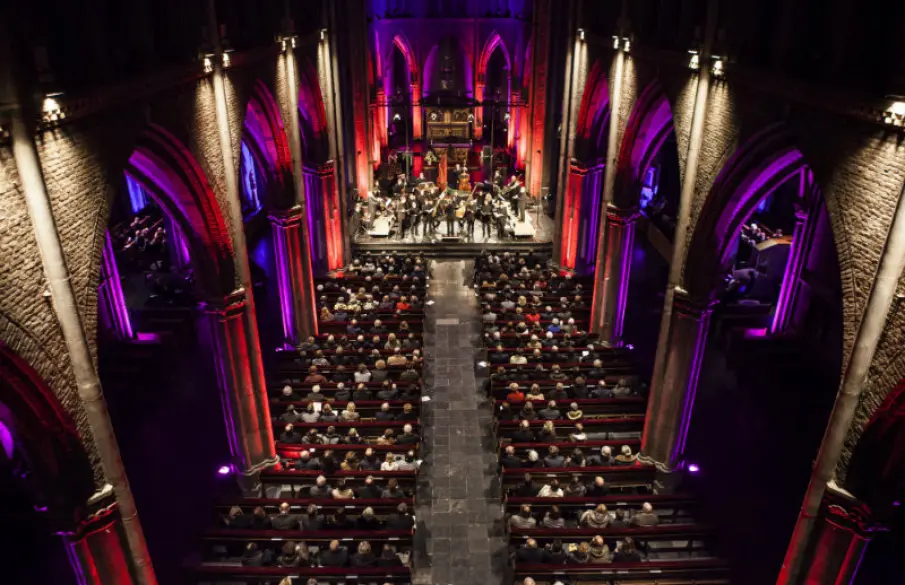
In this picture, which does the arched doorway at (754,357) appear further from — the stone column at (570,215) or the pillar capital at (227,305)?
the pillar capital at (227,305)

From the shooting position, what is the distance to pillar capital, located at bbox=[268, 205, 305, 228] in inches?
654

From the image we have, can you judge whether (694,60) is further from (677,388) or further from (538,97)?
(538,97)

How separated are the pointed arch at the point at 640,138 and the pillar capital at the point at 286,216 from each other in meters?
8.49

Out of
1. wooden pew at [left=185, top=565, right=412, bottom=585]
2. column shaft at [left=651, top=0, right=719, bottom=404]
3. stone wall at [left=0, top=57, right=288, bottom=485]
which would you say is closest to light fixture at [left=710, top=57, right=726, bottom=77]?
column shaft at [left=651, top=0, right=719, bottom=404]

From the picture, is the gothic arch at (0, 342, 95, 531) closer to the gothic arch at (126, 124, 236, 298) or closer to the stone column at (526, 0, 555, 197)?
the gothic arch at (126, 124, 236, 298)

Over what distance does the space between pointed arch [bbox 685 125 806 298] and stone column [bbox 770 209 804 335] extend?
7.43 m

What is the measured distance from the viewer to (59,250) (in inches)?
249

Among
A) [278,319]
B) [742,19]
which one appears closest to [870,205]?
[742,19]

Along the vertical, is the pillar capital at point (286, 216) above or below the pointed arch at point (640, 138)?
below

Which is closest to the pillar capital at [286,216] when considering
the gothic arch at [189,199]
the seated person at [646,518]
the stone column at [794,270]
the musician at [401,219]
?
the gothic arch at [189,199]

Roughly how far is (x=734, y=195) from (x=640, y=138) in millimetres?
5343

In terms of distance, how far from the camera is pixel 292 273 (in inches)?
686

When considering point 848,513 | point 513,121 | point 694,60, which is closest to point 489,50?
point 513,121

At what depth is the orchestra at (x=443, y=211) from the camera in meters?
24.6
